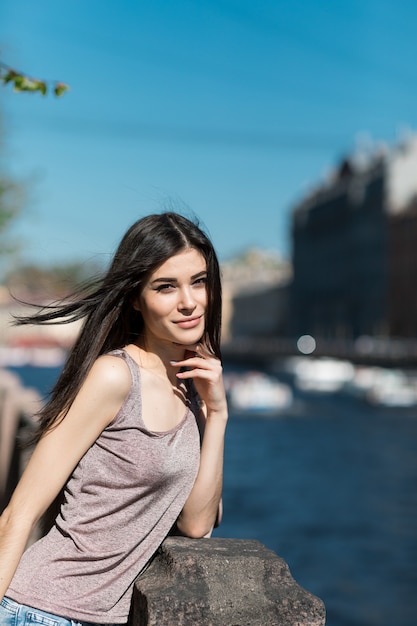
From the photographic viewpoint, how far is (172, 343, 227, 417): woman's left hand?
2176 millimetres

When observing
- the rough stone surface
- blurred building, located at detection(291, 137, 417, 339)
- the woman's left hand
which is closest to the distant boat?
blurred building, located at detection(291, 137, 417, 339)

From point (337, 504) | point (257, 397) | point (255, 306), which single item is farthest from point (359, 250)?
point (337, 504)

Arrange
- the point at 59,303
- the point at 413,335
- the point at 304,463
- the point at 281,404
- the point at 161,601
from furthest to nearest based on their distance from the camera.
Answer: the point at 413,335 < the point at 281,404 < the point at 304,463 < the point at 59,303 < the point at 161,601

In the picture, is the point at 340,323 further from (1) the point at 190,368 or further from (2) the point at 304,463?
(1) the point at 190,368

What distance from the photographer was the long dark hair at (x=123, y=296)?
6.88ft

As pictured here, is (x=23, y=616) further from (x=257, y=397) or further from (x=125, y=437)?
(x=257, y=397)

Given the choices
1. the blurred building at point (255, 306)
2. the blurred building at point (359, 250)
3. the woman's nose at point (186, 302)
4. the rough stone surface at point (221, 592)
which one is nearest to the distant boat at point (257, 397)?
the blurred building at point (359, 250)

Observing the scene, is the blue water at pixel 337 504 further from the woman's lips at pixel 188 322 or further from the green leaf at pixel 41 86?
the woman's lips at pixel 188 322

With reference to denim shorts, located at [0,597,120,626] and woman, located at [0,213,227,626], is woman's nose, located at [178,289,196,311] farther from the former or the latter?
denim shorts, located at [0,597,120,626]

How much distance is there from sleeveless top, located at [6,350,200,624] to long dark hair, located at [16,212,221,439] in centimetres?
11

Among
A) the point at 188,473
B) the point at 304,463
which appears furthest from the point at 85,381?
the point at 304,463

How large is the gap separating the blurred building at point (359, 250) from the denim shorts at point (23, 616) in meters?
66.5

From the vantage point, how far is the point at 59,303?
2.25 meters

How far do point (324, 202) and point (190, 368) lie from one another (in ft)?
278
